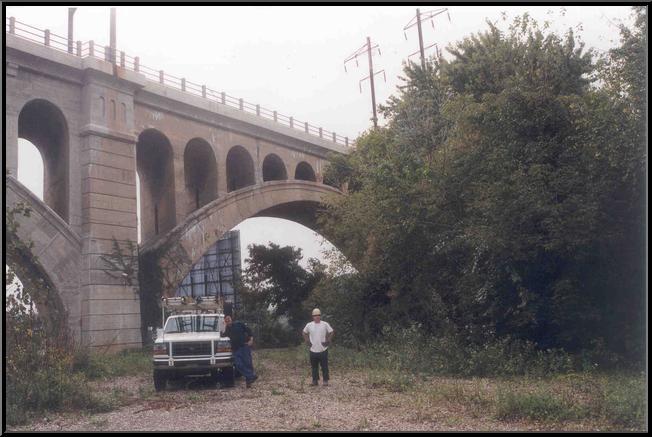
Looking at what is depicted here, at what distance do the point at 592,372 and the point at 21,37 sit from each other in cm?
2113

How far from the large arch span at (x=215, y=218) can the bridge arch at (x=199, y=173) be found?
4.02 ft

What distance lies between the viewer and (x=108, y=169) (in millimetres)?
25578

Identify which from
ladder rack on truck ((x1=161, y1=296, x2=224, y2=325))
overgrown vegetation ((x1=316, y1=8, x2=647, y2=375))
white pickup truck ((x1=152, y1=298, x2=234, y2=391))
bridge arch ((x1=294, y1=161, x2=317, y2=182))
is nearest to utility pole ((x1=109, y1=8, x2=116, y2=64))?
overgrown vegetation ((x1=316, y1=8, x2=647, y2=375))

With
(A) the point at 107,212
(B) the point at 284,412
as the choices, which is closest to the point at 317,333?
(B) the point at 284,412

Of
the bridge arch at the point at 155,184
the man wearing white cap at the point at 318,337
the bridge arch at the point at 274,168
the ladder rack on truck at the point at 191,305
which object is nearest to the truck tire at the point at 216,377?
→ the ladder rack on truck at the point at 191,305

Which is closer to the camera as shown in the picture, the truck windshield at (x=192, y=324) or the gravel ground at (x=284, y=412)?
the gravel ground at (x=284, y=412)

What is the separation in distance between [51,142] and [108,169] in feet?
9.15

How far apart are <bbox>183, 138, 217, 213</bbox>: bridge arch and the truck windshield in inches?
617

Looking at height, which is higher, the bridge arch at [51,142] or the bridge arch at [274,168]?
the bridge arch at [274,168]

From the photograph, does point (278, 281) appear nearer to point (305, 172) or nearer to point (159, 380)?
point (305, 172)

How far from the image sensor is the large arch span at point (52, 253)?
23.2 metres

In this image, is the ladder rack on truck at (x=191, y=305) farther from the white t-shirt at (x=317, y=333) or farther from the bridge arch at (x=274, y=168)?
the bridge arch at (x=274, y=168)

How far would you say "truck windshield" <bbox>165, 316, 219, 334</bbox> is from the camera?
15.9 m

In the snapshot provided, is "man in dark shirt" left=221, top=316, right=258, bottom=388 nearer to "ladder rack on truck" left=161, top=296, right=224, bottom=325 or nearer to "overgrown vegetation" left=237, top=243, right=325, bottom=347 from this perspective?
"ladder rack on truck" left=161, top=296, right=224, bottom=325
